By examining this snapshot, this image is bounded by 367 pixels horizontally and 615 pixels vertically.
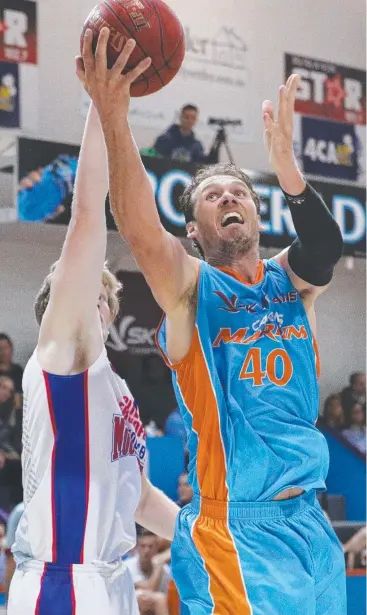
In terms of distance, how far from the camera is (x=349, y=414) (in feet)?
36.2

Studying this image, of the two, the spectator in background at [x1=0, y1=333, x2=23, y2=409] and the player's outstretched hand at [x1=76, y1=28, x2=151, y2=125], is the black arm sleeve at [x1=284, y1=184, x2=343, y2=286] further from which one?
the spectator in background at [x1=0, y1=333, x2=23, y2=409]

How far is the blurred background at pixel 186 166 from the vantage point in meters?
7.98

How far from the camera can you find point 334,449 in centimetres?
1026

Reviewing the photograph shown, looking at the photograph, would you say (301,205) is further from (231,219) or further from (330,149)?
(330,149)

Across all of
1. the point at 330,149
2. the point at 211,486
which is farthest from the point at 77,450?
the point at 330,149

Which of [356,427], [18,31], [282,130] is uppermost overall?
[18,31]

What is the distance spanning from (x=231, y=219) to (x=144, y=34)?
0.66 meters

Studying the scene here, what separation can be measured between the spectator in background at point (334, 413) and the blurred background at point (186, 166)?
33 mm

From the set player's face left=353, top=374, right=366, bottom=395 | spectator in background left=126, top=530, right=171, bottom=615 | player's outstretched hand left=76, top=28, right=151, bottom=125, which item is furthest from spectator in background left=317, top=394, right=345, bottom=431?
player's outstretched hand left=76, top=28, right=151, bottom=125

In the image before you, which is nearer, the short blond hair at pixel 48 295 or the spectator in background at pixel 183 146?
the short blond hair at pixel 48 295

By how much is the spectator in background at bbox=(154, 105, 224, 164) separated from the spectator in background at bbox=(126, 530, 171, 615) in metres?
5.10

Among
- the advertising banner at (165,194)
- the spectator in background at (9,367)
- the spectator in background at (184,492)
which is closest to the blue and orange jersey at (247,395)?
the spectator in background at (184,492)

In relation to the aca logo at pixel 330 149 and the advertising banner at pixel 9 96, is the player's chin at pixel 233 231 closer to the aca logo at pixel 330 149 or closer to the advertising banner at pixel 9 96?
the advertising banner at pixel 9 96

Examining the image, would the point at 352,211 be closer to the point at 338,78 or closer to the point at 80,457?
the point at 338,78
